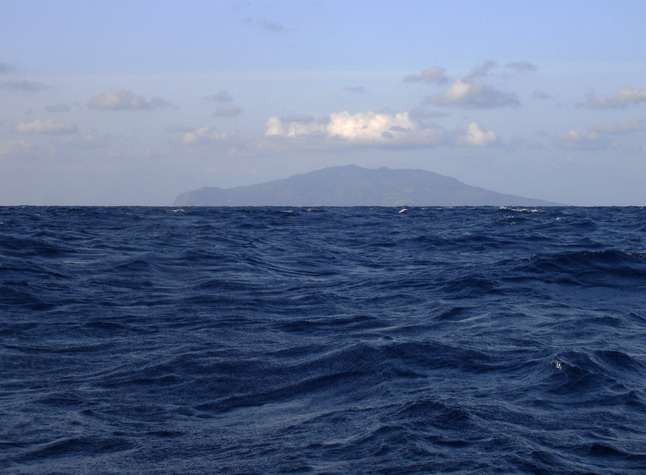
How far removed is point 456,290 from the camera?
18484 mm

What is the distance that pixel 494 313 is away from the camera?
49.4 feet

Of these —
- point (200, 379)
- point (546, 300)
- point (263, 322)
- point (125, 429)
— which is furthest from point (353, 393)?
point (546, 300)

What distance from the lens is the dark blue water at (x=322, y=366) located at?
274 inches

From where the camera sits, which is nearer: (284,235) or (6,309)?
(6,309)

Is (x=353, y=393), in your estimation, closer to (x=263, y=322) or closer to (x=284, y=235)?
(x=263, y=322)

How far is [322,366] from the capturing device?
10617mm

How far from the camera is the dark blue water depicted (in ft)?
22.8

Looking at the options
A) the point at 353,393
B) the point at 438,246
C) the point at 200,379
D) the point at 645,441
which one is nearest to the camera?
the point at 645,441

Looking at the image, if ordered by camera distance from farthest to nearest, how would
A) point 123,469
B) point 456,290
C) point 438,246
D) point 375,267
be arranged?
1. point 438,246
2. point 375,267
3. point 456,290
4. point 123,469

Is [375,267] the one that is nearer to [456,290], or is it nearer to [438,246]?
[456,290]

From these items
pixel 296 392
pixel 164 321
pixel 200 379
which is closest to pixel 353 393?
pixel 296 392

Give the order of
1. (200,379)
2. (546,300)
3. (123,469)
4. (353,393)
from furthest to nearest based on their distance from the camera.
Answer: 1. (546,300)
2. (200,379)
3. (353,393)
4. (123,469)

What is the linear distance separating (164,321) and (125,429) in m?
6.51

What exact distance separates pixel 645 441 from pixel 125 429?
607 centimetres
